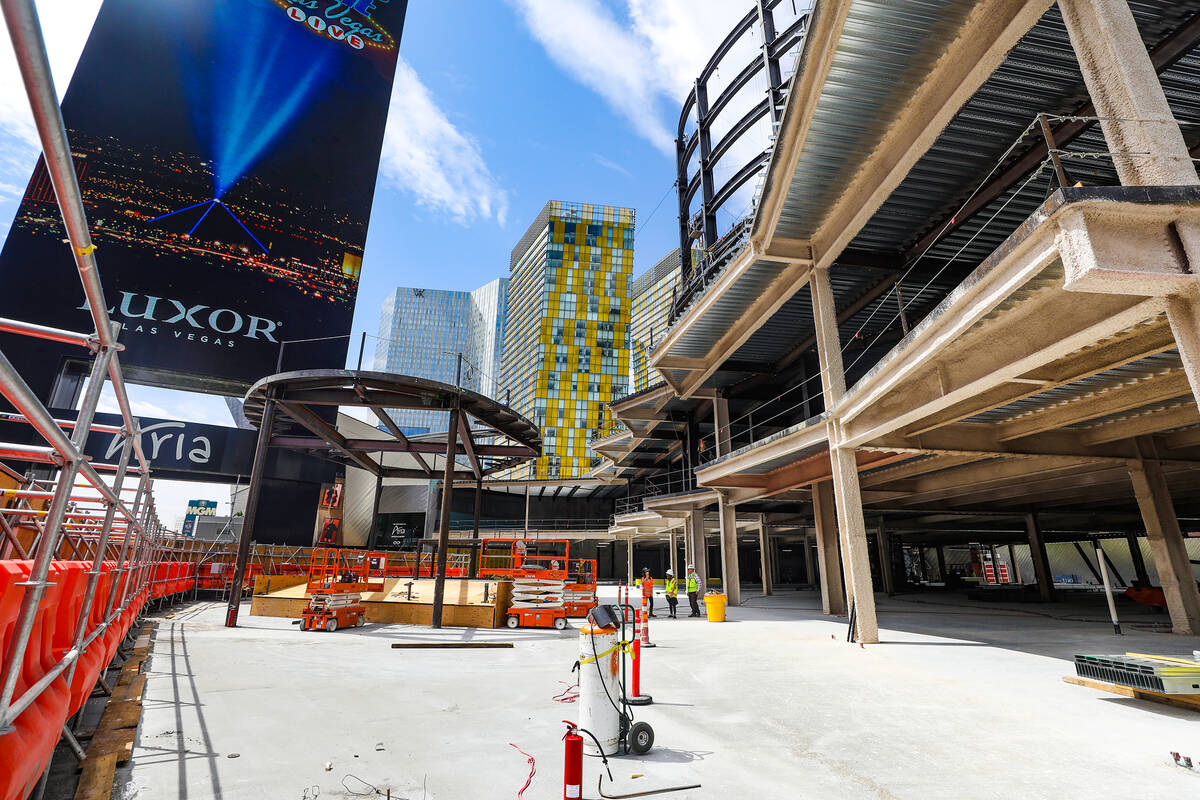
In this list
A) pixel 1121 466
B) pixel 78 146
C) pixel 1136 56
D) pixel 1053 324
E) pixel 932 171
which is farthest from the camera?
pixel 78 146

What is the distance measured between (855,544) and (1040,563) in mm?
21799

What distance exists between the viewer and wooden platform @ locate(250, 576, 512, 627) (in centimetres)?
1556

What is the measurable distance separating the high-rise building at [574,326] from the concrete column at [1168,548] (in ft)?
264

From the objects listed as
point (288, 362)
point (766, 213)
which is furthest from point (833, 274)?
point (288, 362)

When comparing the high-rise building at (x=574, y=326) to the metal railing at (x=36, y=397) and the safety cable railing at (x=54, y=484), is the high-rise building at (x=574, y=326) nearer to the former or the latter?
the safety cable railing at (x=54, y=484)

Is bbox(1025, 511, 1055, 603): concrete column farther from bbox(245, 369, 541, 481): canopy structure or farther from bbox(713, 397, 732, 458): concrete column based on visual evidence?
bbox(245, 369, 541, 481): canopy structure

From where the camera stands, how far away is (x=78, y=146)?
92.1 ft

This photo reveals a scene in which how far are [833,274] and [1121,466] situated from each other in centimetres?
1011

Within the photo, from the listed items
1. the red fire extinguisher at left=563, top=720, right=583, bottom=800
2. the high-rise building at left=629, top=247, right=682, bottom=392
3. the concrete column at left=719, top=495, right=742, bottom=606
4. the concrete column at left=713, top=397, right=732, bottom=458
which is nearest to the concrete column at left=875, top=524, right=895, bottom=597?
the concrete column at left=719, top=495, right=742, bottom=606

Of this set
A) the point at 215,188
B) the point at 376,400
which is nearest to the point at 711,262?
the point at 376,400

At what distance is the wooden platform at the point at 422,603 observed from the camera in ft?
51.1

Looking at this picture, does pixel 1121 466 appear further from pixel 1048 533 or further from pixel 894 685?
pixel 1048 533

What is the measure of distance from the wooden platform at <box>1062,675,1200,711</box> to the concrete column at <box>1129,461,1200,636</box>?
10.4 metres

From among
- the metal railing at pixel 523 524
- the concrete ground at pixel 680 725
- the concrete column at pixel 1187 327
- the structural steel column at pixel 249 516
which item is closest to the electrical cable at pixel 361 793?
the concrete ground at pixel 680 725
